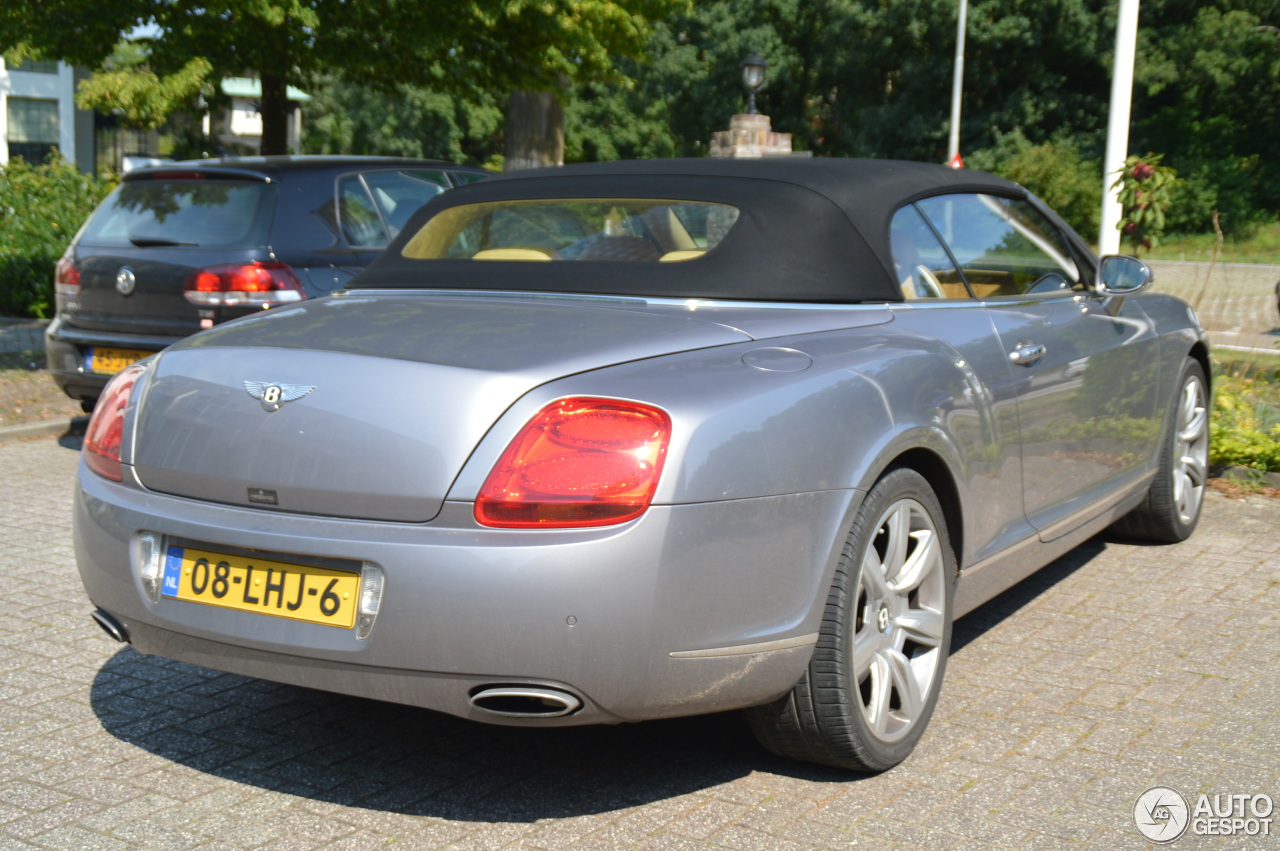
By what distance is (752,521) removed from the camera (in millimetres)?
2889

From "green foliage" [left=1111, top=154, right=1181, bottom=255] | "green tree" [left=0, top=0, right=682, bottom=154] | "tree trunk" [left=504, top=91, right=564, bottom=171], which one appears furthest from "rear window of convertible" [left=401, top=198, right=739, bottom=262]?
"tree trunk" [left=504, top=91, right=564, bottom=171]

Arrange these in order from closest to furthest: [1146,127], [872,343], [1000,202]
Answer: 1. [872,343]
2. [1000,202]
3. [1146,127]

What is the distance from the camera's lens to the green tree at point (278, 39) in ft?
37.4

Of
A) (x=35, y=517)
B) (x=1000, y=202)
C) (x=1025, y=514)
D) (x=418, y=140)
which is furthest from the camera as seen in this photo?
(x=418, y=140)

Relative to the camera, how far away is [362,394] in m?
2.92

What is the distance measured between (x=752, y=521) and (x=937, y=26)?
1664 inches

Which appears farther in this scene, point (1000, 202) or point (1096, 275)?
point (1096, 275)

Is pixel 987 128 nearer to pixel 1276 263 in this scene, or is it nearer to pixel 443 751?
pixel 1276 263

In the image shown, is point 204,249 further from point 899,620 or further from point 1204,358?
point 899,620

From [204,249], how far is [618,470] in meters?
5.44

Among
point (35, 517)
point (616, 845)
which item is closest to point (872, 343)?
point (616, 845)

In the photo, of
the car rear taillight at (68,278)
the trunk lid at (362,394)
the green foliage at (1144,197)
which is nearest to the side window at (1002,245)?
the trunk lid at (362,394)

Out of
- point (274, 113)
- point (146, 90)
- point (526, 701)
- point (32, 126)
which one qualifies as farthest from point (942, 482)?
point (32, 126)

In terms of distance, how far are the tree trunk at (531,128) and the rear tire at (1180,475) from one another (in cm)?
1569
